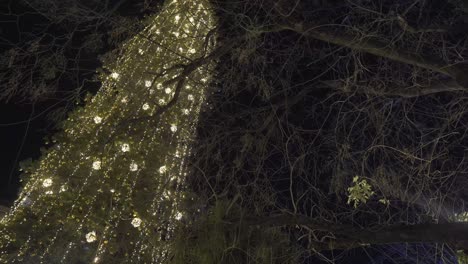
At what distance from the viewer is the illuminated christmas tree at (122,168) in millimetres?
5309

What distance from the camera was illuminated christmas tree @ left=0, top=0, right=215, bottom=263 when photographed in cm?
531

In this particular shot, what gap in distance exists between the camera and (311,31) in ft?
17.3

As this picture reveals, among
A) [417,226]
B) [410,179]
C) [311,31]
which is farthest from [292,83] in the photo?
[417,226]

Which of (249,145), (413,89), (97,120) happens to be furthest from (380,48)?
(97,120)

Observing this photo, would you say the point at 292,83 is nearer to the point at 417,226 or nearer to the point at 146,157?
the point at 146,157

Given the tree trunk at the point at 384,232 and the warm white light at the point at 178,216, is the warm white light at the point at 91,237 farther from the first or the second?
the tree trunk at the point at 384,232

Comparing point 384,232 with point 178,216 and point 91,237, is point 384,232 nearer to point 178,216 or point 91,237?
point 178,216

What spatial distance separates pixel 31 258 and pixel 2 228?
1.63ft

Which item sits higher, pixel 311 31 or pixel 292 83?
pixel 311 31

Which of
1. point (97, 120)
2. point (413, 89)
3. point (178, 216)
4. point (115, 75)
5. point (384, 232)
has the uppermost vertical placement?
point (115, 75)

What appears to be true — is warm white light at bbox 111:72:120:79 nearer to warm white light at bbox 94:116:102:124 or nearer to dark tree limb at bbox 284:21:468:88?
warm white light at bbox 94:116:102:124

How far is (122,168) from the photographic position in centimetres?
572

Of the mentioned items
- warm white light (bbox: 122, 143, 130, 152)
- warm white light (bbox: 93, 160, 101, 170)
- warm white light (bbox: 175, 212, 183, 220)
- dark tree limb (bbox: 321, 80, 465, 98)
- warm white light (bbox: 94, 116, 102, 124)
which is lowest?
warm white light (bbox: 175, 212, 183, 220)

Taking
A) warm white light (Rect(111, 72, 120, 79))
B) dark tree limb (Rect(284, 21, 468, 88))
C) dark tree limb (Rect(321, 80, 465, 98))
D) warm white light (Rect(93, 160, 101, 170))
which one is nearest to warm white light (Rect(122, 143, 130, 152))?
warm white light (Rect(93, 160, 101, 170))
